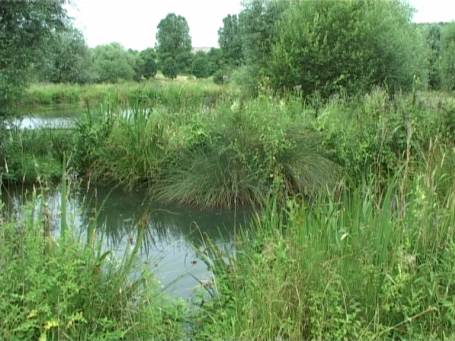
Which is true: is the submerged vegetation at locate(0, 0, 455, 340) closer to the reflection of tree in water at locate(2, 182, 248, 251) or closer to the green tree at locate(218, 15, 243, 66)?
the reflection of tree in water at locate(2, 182, 248, 251)

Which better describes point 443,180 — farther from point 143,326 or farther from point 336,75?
point 336,75

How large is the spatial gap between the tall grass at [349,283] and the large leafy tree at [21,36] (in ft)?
22.1

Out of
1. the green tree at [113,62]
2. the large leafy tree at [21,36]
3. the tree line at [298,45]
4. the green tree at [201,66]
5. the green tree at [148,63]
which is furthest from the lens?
the green tree at [148,63]

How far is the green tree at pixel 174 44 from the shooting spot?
53.0 m

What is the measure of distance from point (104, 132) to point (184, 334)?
20.0 feet

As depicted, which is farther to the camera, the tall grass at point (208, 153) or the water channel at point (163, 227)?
the tall grass at point (208, 153)

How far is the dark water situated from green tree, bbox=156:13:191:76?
4554cm

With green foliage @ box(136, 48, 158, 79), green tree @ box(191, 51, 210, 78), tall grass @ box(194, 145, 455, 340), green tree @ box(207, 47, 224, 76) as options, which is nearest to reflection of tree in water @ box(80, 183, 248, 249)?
tall grass @ box(194, 145, 455, 340)

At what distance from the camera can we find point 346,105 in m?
9.69

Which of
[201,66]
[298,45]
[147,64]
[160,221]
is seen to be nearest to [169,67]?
[147,64]

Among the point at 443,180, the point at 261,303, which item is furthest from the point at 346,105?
the point at 261,303

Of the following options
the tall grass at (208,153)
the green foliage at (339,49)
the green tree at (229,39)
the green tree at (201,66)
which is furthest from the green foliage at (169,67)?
the tall grass at (208,153)

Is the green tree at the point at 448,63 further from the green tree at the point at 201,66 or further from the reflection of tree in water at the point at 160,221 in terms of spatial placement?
the green tree at the point at 201,66

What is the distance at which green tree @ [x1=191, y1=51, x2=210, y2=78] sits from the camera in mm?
49094
